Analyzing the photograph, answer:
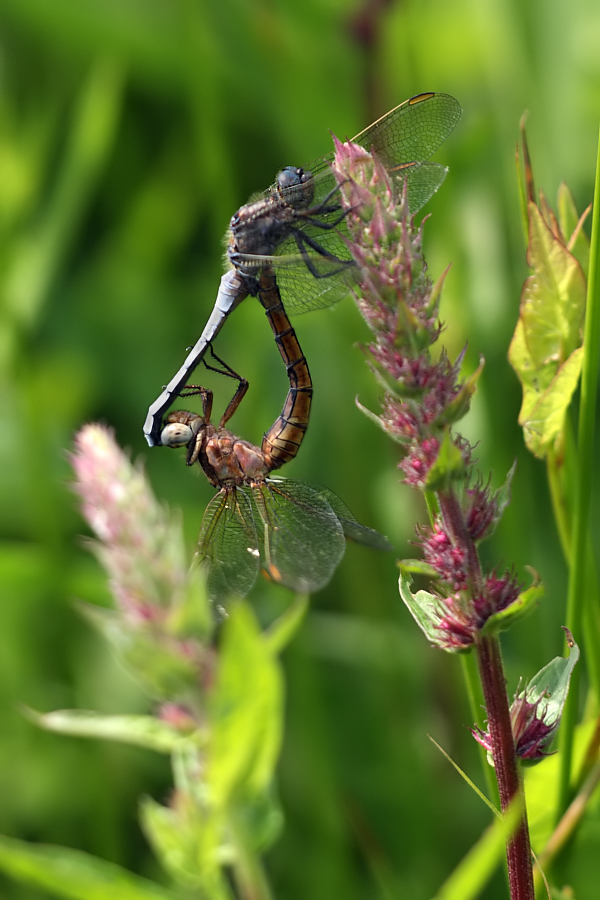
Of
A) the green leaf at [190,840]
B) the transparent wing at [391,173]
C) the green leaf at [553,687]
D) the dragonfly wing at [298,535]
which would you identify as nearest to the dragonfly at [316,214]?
the transparent wing at [391,173]

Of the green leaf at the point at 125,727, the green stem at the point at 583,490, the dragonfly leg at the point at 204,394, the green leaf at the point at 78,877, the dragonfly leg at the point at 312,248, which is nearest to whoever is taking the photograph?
the green stem at the point at 583,490

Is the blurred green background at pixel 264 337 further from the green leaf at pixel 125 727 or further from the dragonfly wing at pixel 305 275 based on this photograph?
the dragonfly wing at pixel 305 275

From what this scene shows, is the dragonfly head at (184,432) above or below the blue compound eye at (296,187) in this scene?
below

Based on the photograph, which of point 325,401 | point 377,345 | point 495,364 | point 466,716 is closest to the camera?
point 377,345

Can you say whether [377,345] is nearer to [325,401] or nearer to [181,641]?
[181,641]

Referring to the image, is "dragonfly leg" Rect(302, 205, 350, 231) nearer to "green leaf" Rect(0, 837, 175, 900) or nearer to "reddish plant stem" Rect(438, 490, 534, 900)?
"reddish plant stem" Rect(438, 490, 534, 900)

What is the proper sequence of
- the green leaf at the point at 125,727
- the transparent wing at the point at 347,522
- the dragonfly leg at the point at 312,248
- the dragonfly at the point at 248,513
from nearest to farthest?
1. the green leaf at the point at 125,727
2. the dragonfly leg at the point at 312,248
3. the transparent wing at the point at 347,522
4. the dragonfly at the point at 248,513

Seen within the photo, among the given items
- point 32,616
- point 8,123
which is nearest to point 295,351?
point 32,616
